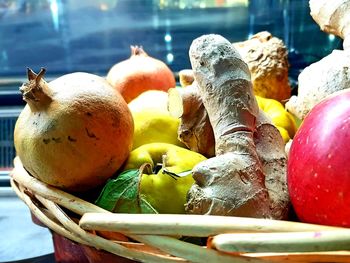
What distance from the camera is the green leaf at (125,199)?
0.53m

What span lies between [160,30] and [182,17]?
2.2 inches

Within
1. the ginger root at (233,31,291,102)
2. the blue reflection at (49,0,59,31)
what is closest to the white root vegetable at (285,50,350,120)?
the ginger root at (233,31,291,102)

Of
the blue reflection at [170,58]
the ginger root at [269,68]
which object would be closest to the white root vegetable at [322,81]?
the ginger root at [269,68]

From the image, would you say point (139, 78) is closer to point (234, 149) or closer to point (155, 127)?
point (155, 127)

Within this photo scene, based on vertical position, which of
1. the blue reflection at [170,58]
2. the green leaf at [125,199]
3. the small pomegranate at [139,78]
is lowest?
the blue reflection at [170,58]

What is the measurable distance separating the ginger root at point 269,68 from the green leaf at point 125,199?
31 cm

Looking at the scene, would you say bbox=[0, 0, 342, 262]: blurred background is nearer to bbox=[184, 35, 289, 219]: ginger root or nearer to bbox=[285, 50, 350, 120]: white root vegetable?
bbox=[285, 50, 350, 120]: white root vegetable

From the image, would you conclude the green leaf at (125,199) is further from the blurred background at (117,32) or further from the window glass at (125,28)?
the window glass at (125,28)

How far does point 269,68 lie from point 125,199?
34 centimetres

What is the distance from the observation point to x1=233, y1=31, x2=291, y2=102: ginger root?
0.78 m

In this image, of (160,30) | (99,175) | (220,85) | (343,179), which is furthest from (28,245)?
(160,30)

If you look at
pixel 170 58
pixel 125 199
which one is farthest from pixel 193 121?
pixel 170 58

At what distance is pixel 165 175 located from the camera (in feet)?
1.82

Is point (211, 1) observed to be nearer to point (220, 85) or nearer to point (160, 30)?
point (160, 30)
